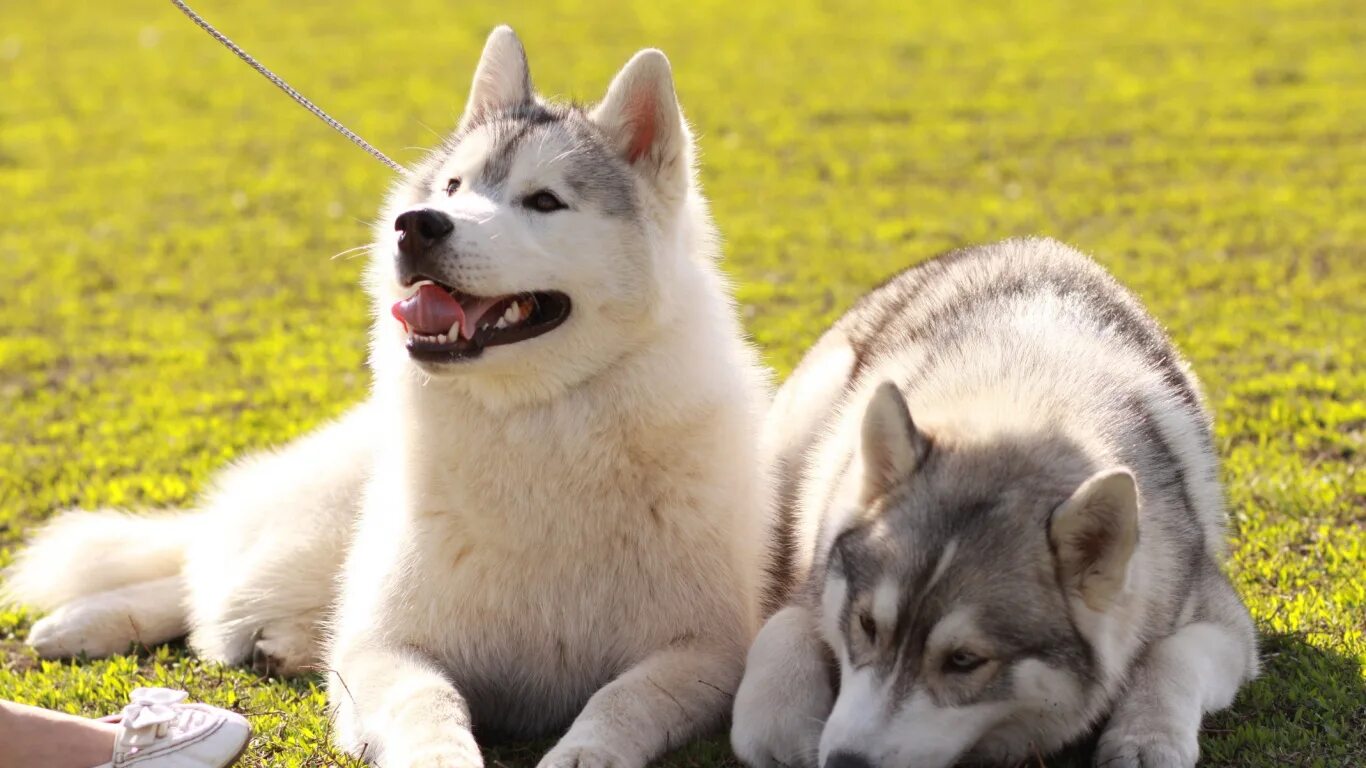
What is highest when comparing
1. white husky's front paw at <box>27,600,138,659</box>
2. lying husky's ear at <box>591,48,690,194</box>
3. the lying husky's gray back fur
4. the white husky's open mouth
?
lying husky's ear at <box>591,48,690,194</box>

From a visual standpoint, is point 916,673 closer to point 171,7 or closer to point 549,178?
point 549,178

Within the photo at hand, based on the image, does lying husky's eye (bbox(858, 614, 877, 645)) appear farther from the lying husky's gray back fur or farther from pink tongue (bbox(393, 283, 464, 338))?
pink tongue (bbox(393, 283, 464, 338))

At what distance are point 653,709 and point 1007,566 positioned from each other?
1274 mm

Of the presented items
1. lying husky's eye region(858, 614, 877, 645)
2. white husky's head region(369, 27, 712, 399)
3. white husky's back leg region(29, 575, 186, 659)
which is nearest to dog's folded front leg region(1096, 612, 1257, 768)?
lying husky's eye region(858, 614, 877, 645)

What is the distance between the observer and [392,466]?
5.47 m

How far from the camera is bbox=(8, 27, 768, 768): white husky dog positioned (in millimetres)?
4883

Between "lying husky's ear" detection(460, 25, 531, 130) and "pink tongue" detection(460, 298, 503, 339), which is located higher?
"lying husky's ear" detection(460, 25, 531, 130)

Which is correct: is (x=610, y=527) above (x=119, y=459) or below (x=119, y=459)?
above

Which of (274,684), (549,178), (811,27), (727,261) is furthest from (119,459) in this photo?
(811,27)

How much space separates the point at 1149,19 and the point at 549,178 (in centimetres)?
1901

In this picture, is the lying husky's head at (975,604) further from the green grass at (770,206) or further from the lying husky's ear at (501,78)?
the lying husky's ear at (501,78)

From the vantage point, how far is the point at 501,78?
18.6 feet

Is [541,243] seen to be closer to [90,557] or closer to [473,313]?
[473,313]

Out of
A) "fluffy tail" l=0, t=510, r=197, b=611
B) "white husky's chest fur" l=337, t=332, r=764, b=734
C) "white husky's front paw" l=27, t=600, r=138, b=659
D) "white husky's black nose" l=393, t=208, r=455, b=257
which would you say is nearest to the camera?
"white husky's black nose" l=393, t=208, r=455, b=257
